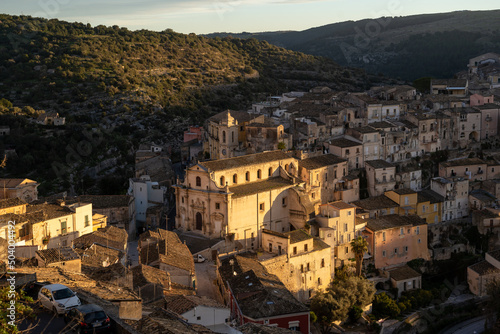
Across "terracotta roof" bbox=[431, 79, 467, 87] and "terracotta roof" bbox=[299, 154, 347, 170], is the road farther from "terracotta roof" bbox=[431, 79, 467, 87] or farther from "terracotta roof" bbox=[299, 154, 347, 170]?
"terracotta roof" bbox=[431, 79, 467, 87]

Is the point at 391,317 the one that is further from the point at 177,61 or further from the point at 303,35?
the point at 303,35

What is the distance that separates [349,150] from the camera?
44969 mm

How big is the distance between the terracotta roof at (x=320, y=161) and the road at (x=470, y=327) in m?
12.9

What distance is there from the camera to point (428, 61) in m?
106

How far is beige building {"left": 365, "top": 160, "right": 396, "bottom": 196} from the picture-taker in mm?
44562

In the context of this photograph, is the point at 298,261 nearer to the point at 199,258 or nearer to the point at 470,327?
the point at 199,258

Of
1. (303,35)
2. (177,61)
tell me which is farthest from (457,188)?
(303,35)

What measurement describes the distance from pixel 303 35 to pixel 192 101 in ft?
366

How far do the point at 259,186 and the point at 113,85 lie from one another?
3706cm

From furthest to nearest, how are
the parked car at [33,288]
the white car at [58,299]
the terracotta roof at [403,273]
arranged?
the terracotta roof at [403,273]
the parked car at [33,288]
the white car at [58,299]

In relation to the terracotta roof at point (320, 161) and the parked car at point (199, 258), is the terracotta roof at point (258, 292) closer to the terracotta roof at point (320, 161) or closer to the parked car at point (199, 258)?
the parked car at point (199, 258)

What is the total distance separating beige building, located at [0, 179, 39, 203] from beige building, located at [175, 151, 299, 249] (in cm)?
924

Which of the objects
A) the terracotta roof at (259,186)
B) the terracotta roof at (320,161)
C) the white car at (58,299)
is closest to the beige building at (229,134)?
the terracotta roof at (320,161)

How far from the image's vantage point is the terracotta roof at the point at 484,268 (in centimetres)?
3966
